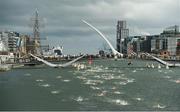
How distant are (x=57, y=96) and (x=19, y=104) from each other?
1067cm

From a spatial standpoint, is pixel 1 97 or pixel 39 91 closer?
pixel 1 97

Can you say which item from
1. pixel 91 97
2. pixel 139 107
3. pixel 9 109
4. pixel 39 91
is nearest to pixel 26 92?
pixel 39 91

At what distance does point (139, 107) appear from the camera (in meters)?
60.8

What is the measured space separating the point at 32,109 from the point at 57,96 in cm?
1519

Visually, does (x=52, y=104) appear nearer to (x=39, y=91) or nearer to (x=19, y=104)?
(x=19, y=104)

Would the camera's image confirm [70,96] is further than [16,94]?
No

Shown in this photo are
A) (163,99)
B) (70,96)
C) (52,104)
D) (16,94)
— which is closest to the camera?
(52,104)

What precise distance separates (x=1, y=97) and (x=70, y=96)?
37.8 ft

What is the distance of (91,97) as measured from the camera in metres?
71.8

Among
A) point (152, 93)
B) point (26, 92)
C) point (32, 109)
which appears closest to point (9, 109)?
point (32, 109)

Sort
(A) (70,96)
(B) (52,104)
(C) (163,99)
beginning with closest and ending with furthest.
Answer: (B) (52,104), (C) (163,99), (A) (70,96)

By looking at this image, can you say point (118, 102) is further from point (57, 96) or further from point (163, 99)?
point (57, 96)

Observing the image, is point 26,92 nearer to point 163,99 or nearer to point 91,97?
point 91,97

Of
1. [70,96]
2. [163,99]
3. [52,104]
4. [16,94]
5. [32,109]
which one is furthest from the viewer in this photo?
[16,94]
